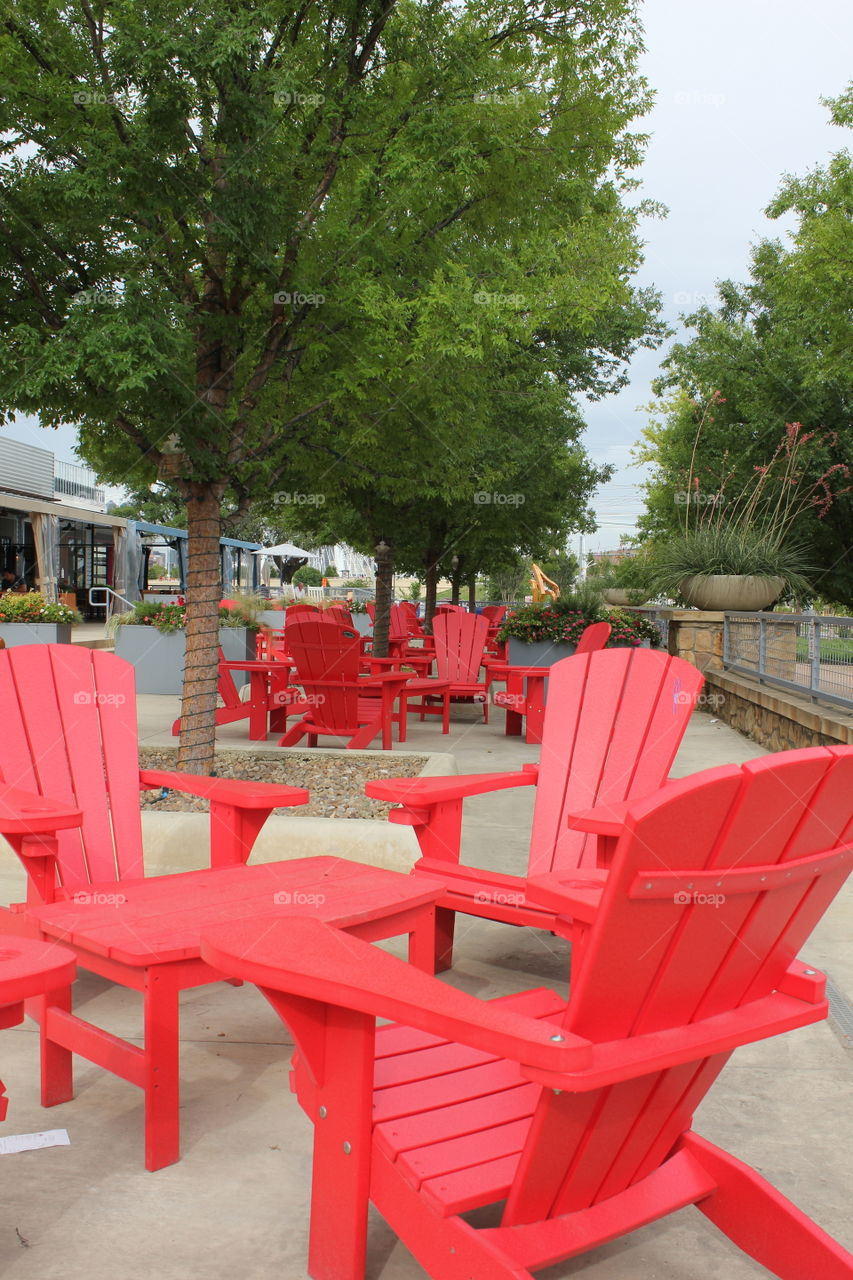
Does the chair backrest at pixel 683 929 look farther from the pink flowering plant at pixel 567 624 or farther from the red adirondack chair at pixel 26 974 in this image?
the pink flowering plant at pixel 567 624

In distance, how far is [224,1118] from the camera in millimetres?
2527

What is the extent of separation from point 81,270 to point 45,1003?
3.58 meters

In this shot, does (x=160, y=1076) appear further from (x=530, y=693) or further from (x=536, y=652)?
(x=536, y=652)

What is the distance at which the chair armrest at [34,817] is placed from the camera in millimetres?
2613

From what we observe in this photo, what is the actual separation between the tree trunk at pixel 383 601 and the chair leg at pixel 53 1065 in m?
8.92

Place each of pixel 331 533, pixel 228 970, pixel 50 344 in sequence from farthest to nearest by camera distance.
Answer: pixel 331 533 → pixel 50 344 → pixel 228 970

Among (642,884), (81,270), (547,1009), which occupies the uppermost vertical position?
(81,270)

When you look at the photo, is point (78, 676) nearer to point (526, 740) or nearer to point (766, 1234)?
point (766, 1234)

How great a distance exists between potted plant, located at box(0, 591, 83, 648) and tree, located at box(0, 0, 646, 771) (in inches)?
309

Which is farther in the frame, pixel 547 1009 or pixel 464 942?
pixel 464 942

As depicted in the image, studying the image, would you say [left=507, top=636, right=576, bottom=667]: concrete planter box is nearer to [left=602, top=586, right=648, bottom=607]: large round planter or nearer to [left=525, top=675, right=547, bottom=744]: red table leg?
[left=525, top=675, right=547, bottom=744]: red table leg

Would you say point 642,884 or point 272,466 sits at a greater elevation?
point 272,466

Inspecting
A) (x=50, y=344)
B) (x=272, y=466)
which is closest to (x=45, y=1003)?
A: (x=50, y=344)

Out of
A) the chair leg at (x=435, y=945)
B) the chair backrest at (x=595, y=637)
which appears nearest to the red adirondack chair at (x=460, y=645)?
the chair backrest at (x=595, y=637)
